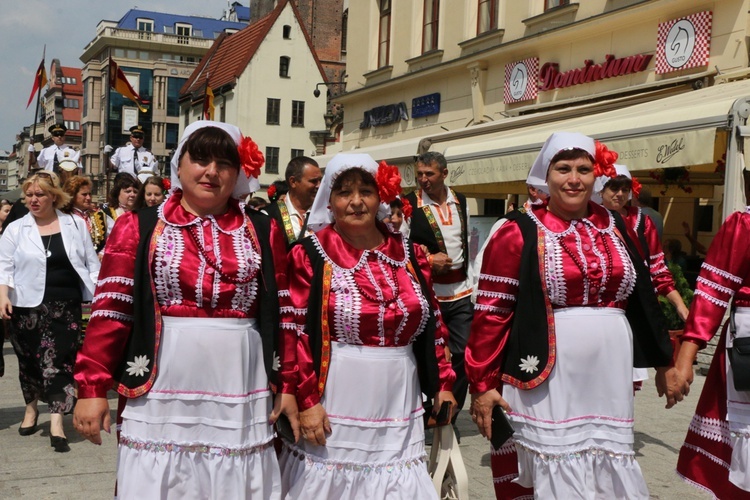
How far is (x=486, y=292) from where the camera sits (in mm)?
4395

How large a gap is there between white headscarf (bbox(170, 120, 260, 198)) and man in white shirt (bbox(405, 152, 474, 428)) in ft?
11.2

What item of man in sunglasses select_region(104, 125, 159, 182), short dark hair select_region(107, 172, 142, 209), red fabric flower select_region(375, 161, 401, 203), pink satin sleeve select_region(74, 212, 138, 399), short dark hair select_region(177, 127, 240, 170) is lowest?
pink satin sleeve select_region(74, 212, 138, 399)

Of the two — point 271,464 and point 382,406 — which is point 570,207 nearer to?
point 382,406

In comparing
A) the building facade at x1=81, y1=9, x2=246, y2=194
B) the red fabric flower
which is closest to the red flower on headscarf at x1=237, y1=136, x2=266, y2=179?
the red fabric flower

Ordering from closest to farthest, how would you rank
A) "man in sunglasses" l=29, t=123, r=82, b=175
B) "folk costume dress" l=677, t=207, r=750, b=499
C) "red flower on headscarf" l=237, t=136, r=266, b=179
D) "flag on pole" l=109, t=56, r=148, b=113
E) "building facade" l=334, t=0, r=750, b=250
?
"red flower on headscarf" l=237, t=136, r=266, b=179
"folk costume dress" l=677, t=207, r=750, b=499
"building facade" l=334, t=0, r=750, b=250
"man in sunglasses" l=29, t=123, r=82, b=175
"flag on pole" l=109, t=56, r=148, b=113

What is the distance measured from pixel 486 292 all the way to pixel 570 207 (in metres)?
0.56

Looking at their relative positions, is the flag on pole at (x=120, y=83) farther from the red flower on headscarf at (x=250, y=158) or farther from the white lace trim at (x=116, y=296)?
the white lace trim at (x=116, y=296)

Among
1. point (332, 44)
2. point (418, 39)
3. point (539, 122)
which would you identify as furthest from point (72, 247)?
point (332, 44)

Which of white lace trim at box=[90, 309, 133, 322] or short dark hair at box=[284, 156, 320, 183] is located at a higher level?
short dark hair at box=[284, 156, 320, 183]

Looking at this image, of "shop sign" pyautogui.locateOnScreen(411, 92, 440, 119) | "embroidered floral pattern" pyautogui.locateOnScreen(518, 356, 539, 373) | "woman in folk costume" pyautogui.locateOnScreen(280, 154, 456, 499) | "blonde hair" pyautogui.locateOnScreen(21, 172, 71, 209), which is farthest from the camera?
"shop sign" pyautogui.locateOnScreen(411, 92, 440, 119)

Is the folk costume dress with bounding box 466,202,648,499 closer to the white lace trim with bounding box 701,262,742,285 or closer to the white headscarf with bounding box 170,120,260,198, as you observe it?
the white lace trim with bounding box 701,262,742,285

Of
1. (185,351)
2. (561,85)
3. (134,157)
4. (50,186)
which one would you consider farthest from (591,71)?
(185,351)

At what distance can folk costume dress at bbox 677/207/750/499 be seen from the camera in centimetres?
444

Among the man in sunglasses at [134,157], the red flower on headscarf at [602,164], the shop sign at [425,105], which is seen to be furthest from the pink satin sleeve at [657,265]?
the shop sign at [425,105]
